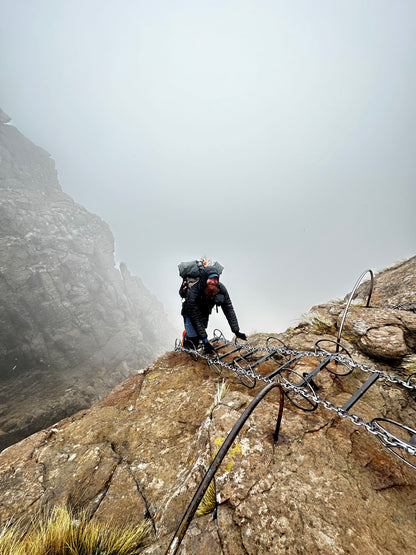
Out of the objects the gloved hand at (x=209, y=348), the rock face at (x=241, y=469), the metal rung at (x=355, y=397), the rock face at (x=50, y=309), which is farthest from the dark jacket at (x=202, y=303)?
the rock face at (x=50, y=309)

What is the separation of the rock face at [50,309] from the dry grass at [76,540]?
19.5 m

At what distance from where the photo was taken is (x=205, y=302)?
6.29 m

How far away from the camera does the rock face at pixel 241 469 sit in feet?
6.27

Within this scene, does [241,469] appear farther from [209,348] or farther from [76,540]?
[209,348]

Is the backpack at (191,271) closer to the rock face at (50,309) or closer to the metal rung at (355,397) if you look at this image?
the metal rung at (355,397)

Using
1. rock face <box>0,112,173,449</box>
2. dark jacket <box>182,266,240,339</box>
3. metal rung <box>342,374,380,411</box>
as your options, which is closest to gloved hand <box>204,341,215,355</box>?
dark jacket <box>182,266,240,339</box>

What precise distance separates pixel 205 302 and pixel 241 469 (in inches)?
164

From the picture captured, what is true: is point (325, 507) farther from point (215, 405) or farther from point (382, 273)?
point (382, 273)

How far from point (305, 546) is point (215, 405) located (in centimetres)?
205

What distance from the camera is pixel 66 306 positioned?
4166 cm

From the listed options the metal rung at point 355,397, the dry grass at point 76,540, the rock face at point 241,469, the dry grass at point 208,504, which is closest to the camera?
the rock face at point 241,469

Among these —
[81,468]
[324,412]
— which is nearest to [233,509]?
[324,412]

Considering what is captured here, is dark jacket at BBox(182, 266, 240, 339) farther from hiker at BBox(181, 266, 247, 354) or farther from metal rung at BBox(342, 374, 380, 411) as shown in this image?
metal rung at BBox(342, 374, 380, 411)

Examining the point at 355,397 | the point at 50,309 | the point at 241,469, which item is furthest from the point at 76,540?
the point at 50,309
